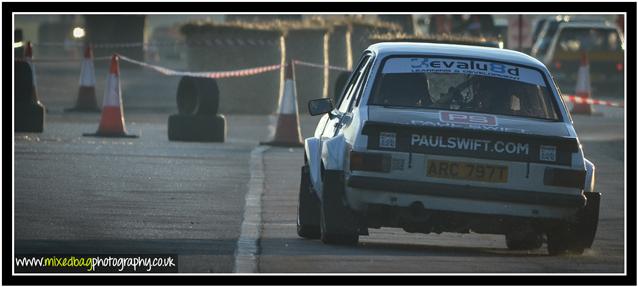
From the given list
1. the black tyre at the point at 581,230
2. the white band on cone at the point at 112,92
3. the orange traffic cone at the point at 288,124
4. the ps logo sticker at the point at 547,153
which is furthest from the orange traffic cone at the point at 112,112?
the ps logo sticker at the point at 547,153

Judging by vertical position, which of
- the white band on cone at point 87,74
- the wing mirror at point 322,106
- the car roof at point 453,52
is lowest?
the wing mirror at point 322,106

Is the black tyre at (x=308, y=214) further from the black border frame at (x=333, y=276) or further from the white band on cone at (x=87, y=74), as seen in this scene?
the white band on cone at (x=87, y=74)

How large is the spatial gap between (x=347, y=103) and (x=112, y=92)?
29.2 ft

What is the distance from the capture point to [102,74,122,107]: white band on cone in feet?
65.4

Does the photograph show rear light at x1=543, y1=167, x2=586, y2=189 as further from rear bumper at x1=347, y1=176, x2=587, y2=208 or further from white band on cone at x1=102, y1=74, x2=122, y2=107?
white band on cone at x1=102, y1=74, x2=122, y2=107

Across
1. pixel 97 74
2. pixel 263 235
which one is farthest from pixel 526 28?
pixel 263 235

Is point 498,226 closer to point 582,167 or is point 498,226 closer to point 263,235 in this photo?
point 582,167

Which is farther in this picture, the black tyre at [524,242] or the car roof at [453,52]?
the car roof at [453,52]

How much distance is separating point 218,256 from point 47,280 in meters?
1.37

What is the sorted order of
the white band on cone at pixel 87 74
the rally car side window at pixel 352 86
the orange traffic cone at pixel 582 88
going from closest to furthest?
the rally car side window at pixel 352 86
the white band on cone at pixel 87 74
the orange traffic cone at pixel 582 88

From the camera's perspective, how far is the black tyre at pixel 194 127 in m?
19.6

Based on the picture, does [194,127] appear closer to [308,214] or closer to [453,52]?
[308,214]

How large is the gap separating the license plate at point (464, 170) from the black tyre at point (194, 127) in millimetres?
9603

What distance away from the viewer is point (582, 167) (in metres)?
10.3
